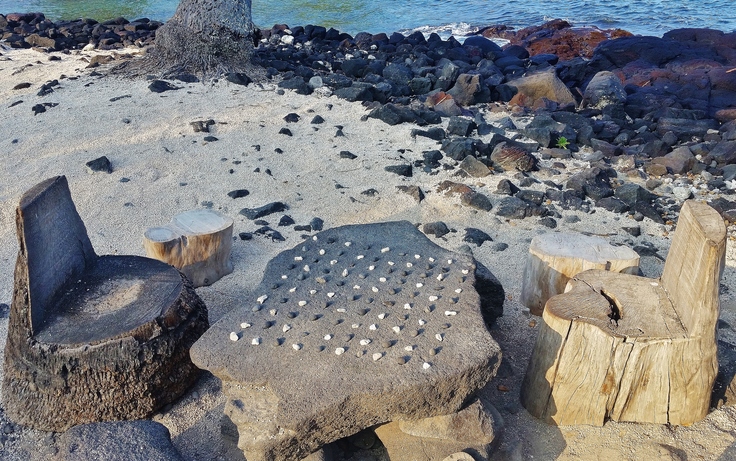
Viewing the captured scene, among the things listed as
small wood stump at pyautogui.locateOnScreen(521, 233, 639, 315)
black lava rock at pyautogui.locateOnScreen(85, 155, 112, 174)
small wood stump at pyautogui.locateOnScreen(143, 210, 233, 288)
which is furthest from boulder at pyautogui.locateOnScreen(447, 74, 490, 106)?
small wood stump at pyautogui.locateOnScreen(143, 210, 233, 288)

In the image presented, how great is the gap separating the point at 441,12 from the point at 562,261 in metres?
17.2

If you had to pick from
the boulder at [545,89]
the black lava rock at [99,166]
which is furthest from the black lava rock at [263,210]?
the boulder at [545,89]

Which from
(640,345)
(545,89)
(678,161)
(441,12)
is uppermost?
(640,345)

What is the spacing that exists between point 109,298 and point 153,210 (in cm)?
242

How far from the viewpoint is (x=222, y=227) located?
178 inches

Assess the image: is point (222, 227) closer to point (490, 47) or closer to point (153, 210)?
point (153, 210)

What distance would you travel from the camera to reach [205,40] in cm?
908

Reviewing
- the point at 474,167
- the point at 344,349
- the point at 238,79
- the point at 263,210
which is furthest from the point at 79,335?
the point at 238,79

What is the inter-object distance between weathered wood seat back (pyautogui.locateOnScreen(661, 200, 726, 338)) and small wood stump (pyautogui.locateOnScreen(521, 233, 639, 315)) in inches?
25.4

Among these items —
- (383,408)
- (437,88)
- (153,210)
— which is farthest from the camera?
(437,88)

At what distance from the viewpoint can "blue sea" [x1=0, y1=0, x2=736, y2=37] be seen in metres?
17.6

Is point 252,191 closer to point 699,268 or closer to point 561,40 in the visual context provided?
point 699,268

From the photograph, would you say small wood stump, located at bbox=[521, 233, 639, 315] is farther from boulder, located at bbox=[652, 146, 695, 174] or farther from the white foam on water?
the white foam on water

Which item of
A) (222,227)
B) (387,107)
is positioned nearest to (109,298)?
(222,227)
